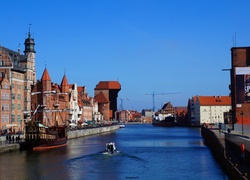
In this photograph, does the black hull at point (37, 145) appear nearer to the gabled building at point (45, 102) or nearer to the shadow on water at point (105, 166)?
the shadow on water at point (105, 166)

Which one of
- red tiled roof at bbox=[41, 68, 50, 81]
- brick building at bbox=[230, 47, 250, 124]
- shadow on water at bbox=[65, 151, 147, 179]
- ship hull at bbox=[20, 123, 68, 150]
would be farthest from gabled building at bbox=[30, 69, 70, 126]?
shadow on water at bbox=[65, 151, 147, 179]

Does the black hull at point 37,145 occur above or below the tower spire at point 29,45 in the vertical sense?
below

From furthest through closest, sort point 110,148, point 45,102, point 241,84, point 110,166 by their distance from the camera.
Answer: point 45,102
point 241,84
point 110,148
point 110,166

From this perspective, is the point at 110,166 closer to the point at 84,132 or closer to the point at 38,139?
the point at 38,139

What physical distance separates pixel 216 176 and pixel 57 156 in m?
25.4

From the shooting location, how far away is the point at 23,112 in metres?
88.6

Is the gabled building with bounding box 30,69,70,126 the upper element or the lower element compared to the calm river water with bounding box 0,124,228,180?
upper

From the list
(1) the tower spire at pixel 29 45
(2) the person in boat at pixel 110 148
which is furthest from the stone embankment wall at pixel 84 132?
(2) the person in boat at pixel 110 148

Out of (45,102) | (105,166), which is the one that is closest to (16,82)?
(45,102)

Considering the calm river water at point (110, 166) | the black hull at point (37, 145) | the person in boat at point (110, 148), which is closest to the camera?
the calm river water at point (110, 166)

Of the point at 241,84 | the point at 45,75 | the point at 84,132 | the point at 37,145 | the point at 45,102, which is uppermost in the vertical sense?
the point at 45,75

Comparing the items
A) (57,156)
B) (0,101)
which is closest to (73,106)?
(0,101)

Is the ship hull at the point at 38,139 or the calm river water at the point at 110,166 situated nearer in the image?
the calm river water at the point at 110,166

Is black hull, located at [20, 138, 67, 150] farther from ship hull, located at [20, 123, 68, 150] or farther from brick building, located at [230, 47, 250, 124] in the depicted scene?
brick building, located at [230, 47, 250, 124]
